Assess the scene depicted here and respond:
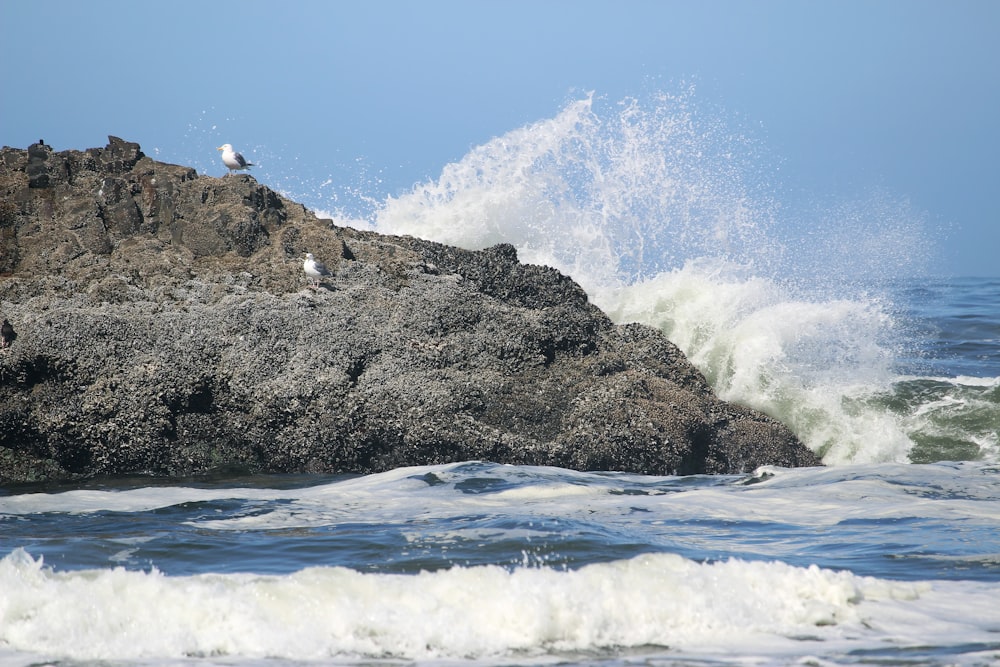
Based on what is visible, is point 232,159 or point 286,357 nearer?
point 286,357

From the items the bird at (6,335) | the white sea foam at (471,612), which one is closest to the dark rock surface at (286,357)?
the bird at (6,335)

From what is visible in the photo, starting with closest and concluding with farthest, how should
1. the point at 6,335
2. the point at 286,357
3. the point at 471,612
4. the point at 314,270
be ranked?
the point at 471,612, the point at 6,335, the point at 286,357, the point at 314,270

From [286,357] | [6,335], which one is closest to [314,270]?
A: [286,357]

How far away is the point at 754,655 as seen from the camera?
4.22 metres

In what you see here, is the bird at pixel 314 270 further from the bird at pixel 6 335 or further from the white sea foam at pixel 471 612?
the white sea foam at pixel 471 612

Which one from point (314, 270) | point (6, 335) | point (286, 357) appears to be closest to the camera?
point (6, 335)

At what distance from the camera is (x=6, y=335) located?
7.95 meters

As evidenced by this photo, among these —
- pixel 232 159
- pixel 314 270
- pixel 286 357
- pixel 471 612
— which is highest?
pixel 232 159

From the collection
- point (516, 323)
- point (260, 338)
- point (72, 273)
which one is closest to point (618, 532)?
point (516, 323)

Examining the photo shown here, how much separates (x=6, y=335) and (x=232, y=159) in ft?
10.7

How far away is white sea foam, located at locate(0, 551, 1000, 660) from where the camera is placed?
14.3ft

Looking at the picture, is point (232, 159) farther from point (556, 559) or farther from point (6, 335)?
point (556, 559)

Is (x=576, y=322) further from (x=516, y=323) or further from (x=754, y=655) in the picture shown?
(x=754, y=655)

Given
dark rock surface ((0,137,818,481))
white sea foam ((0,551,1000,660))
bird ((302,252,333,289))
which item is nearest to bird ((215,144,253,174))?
dark rock surface ((0,137,818,481))
